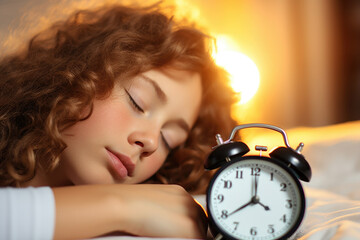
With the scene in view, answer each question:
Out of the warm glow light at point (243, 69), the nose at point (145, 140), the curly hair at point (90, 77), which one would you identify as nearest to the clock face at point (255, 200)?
the nose at point (145, 140)

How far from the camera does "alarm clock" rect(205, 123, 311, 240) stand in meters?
0.87

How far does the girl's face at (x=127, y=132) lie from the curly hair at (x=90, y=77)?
1.5 inches

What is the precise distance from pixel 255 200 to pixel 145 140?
0.41 m

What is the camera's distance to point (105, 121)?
114 centimetres

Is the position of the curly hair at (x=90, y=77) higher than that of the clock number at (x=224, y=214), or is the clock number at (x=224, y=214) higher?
the curly hair at (x=90, y=77)

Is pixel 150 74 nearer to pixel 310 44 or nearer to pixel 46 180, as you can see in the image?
pixel 46 180

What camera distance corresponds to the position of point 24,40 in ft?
5.25

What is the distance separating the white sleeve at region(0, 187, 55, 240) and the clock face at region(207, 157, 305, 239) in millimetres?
353

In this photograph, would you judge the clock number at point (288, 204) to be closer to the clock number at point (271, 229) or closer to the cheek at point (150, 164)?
the clock number at point (271, 229)

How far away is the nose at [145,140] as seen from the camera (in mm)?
1146

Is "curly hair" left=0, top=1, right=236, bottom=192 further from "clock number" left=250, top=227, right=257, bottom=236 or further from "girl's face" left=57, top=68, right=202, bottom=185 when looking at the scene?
"clock number" left=250, top=227, right=257, bottom=236

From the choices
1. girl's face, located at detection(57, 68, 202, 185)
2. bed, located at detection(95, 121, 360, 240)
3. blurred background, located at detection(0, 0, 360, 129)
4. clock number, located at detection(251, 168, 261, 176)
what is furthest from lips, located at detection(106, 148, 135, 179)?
blurred background, located at detection(0, 0, 360, 129)

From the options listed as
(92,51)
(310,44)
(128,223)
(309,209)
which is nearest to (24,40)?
(92,51)

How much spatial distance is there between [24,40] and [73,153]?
2.32 ft
